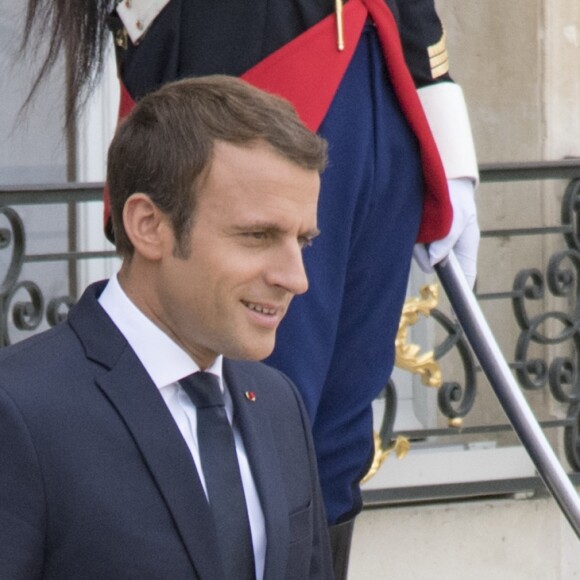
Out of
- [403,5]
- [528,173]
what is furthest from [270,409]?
[528,173]

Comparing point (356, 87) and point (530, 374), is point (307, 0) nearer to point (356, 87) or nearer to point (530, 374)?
point (356, 87)

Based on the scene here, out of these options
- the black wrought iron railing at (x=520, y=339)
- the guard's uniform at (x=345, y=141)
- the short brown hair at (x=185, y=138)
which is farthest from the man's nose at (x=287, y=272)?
the black wrought iron railing at (x=520, y=339)

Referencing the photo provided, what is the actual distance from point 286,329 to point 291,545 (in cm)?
52

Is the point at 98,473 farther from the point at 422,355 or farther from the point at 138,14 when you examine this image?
the point at 422,355

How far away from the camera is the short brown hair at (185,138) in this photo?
7.45 ft

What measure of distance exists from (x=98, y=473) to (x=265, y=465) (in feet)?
0.89

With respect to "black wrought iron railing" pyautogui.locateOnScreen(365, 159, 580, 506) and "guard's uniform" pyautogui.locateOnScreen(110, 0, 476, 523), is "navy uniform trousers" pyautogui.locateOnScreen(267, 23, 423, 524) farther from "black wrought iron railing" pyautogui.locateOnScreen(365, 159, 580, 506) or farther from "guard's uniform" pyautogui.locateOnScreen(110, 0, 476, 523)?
"black wrought iron railing" pyautogui.locateOnScreen(365, 159, 580, 506)

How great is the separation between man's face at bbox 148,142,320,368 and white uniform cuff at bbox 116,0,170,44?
2.06ft

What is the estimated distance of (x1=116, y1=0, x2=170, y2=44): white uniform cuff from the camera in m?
A: 2.86

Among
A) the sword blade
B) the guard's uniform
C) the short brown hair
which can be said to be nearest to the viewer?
the short brown hair

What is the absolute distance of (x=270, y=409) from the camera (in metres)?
2.49

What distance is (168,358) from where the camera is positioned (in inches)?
91.0

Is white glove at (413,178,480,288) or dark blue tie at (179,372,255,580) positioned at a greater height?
white glove at (413,178,480,288)

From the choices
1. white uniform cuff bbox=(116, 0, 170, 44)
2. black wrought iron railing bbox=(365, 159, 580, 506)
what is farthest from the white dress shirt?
black wrought iron railing bbox=(365, 159, 580, 506)
